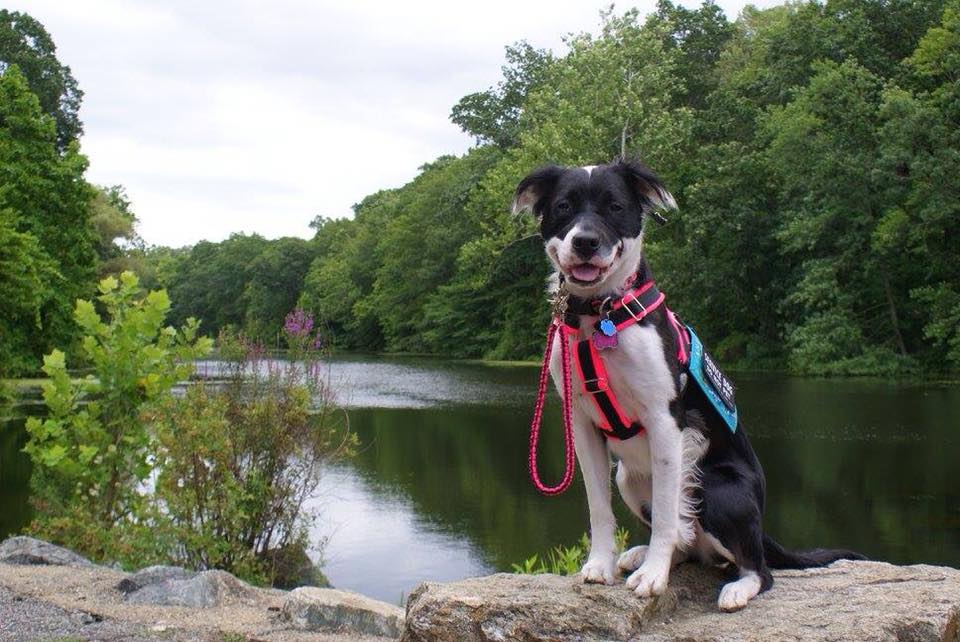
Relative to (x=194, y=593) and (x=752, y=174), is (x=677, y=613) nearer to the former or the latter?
(x=194, y=593)

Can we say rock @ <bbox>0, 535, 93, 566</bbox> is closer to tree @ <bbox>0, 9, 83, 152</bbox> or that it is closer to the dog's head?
the dog's head

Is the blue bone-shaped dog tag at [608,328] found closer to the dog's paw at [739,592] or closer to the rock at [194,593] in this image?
the dog's paw at [739,592]

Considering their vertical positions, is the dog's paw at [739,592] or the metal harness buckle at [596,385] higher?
the metal harness buckle at [596,385]

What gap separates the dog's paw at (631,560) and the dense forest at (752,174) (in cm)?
2027

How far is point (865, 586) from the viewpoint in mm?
4211

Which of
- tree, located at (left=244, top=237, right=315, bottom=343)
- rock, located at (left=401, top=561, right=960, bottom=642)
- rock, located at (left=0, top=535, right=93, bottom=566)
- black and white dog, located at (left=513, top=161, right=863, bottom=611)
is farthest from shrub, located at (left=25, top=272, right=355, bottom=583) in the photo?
tree, located at (left=244, top=237, right=315, bottom=343)

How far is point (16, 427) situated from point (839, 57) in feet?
107

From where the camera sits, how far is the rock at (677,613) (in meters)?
3.75

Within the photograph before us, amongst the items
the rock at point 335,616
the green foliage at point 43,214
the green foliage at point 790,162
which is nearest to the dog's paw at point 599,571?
the rock at point 335,616

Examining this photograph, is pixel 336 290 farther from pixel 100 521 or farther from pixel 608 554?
pixel 608 554

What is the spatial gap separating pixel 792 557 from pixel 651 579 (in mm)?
1050

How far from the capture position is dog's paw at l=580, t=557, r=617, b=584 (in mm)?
4020

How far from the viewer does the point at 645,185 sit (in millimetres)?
3863

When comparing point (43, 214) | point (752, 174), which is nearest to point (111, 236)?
point (43, 214)
